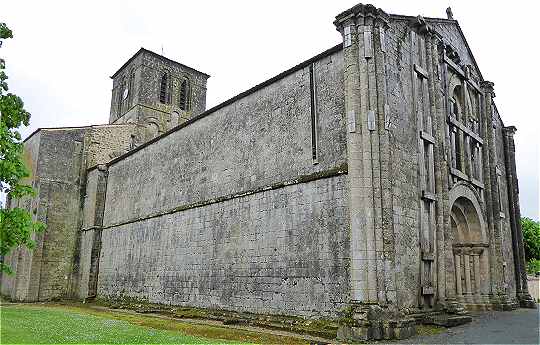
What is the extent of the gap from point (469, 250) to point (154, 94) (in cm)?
2443

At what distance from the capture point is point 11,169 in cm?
904

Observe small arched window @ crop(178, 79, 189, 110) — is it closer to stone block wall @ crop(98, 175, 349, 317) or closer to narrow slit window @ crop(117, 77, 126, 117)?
narrow slit window @ crop(117, 77, 126, 117)

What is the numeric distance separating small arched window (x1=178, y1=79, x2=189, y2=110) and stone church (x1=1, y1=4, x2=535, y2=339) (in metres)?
11.9

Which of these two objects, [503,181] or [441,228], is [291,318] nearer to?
[441,228]

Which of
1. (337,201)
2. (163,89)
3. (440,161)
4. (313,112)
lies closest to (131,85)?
(163,89)

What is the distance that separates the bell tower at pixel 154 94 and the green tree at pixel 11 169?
20929mm

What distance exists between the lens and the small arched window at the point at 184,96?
35.6 metres

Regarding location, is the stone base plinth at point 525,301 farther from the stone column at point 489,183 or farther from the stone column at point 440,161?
the stone column at point 440,161

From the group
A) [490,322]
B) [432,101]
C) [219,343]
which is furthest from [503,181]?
[219,343]

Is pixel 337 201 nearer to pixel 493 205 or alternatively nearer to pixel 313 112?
pixel 313 112

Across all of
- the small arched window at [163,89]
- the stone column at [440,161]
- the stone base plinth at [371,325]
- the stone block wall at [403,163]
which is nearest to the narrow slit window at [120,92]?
the small arched window at [163,89]

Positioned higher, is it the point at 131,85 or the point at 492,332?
the point at 131,85

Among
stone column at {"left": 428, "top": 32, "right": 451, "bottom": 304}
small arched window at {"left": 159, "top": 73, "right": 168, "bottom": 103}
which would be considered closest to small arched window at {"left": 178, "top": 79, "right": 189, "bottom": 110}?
small arched window at {"left": 159, "top": 73, "right": 168, "bottom": 103}

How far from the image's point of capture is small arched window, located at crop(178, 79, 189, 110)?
3556cm
